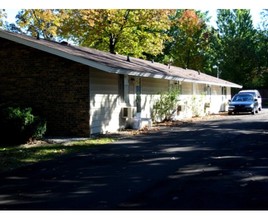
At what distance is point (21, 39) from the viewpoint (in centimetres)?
1680

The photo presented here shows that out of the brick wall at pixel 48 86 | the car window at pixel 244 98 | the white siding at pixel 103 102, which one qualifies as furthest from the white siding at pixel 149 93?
the car window at pixel 244 98

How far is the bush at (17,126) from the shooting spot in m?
14.4

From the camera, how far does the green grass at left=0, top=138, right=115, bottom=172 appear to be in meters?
10.8

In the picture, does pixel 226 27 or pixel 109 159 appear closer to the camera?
pixel 109 159

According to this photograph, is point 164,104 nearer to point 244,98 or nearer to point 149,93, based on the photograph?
point 149,93

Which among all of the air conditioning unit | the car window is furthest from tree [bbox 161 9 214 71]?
the air conditioning unit

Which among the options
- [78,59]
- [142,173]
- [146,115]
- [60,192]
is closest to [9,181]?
[60,192]

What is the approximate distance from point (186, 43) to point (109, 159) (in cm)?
4627

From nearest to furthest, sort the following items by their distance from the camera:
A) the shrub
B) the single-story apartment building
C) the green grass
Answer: the green grass, the single-story apartment building, the shrub

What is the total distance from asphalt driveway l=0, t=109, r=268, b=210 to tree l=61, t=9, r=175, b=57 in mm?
24521

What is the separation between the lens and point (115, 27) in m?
37.5

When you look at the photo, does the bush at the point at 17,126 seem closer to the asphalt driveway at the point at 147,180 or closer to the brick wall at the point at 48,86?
the brick wall at the point at 48,86

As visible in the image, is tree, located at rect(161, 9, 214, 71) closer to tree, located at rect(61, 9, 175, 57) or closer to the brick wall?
tree, located at rect(61, 9, 175, 57)

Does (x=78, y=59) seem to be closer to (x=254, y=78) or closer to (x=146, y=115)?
(x=146, y=115)
